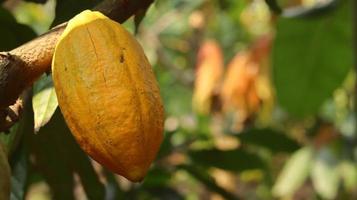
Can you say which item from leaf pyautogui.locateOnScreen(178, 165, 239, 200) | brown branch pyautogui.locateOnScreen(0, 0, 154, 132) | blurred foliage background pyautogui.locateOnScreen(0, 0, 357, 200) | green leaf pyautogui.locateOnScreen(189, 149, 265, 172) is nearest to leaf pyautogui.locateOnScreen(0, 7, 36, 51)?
blurred foliage background pyautogui.locateOnScreen(0, 0, 357, 200)

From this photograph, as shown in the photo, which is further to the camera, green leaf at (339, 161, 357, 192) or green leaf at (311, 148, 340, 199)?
green leaf at (339, 161, 357, 192)

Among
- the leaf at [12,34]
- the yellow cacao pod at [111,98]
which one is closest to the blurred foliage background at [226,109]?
the leaf at [12,34]

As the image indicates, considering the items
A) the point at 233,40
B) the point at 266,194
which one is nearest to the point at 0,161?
the point at 266,194

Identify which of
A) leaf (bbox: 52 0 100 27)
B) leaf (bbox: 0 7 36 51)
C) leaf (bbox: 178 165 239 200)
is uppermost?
leaf (bbox: 52 0 100 27)

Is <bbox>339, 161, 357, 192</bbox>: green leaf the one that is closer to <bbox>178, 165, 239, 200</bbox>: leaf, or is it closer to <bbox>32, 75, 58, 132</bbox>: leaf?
<bbox>178, 165, 239, 200</bbox>: leaf

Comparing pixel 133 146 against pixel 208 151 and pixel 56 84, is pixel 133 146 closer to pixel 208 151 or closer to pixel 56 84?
pixel 56 84

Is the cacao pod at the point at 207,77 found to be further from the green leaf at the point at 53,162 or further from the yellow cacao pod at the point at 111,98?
the yellow cacao pod at the point at 111,98
